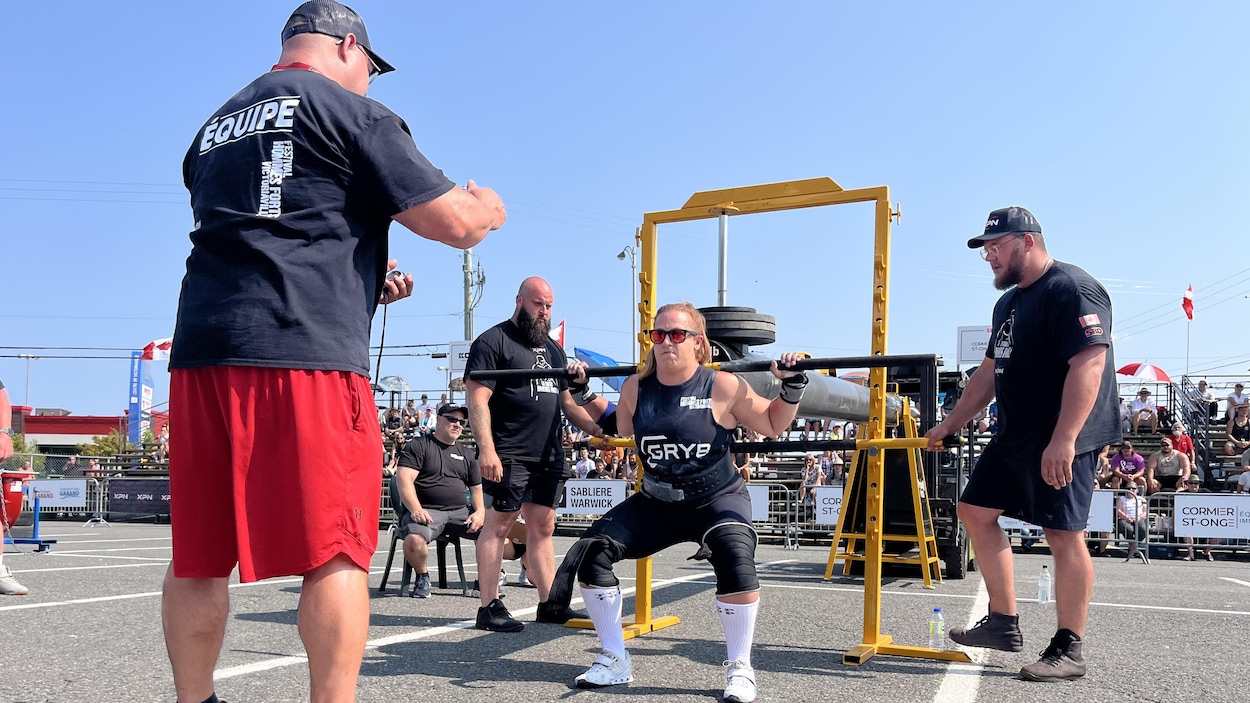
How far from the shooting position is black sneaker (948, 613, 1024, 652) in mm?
4348

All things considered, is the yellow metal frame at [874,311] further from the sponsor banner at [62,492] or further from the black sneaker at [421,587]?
the sponsor banner at [62,492]

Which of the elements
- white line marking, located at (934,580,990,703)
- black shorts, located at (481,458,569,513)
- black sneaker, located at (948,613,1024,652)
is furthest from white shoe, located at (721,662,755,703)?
black shorts, located at (481,458,569,513)

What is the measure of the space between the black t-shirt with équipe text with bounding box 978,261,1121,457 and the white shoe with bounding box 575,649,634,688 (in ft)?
6.76

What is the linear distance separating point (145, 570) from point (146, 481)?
1308 centimetres

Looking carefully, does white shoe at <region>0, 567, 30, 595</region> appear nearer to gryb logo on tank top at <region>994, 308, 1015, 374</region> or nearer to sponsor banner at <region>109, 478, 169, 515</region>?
gryb logo on tank top at <region>994, 308, 1015, 374</region>

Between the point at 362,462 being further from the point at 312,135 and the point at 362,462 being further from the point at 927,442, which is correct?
the point at 927,442

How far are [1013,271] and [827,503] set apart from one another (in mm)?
10801

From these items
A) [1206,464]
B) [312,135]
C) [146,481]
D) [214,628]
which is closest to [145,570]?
[214,628]

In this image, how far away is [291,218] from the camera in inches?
89.0

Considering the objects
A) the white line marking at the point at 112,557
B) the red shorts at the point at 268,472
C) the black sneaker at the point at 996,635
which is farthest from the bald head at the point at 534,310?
the white line marking at the point at 112,557

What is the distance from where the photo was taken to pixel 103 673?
3814 millimetres

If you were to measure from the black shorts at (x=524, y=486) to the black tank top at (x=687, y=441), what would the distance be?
4.94 feet

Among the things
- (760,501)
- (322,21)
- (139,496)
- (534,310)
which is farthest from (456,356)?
(322,21)

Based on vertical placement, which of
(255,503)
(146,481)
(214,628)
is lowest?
(146,481)
